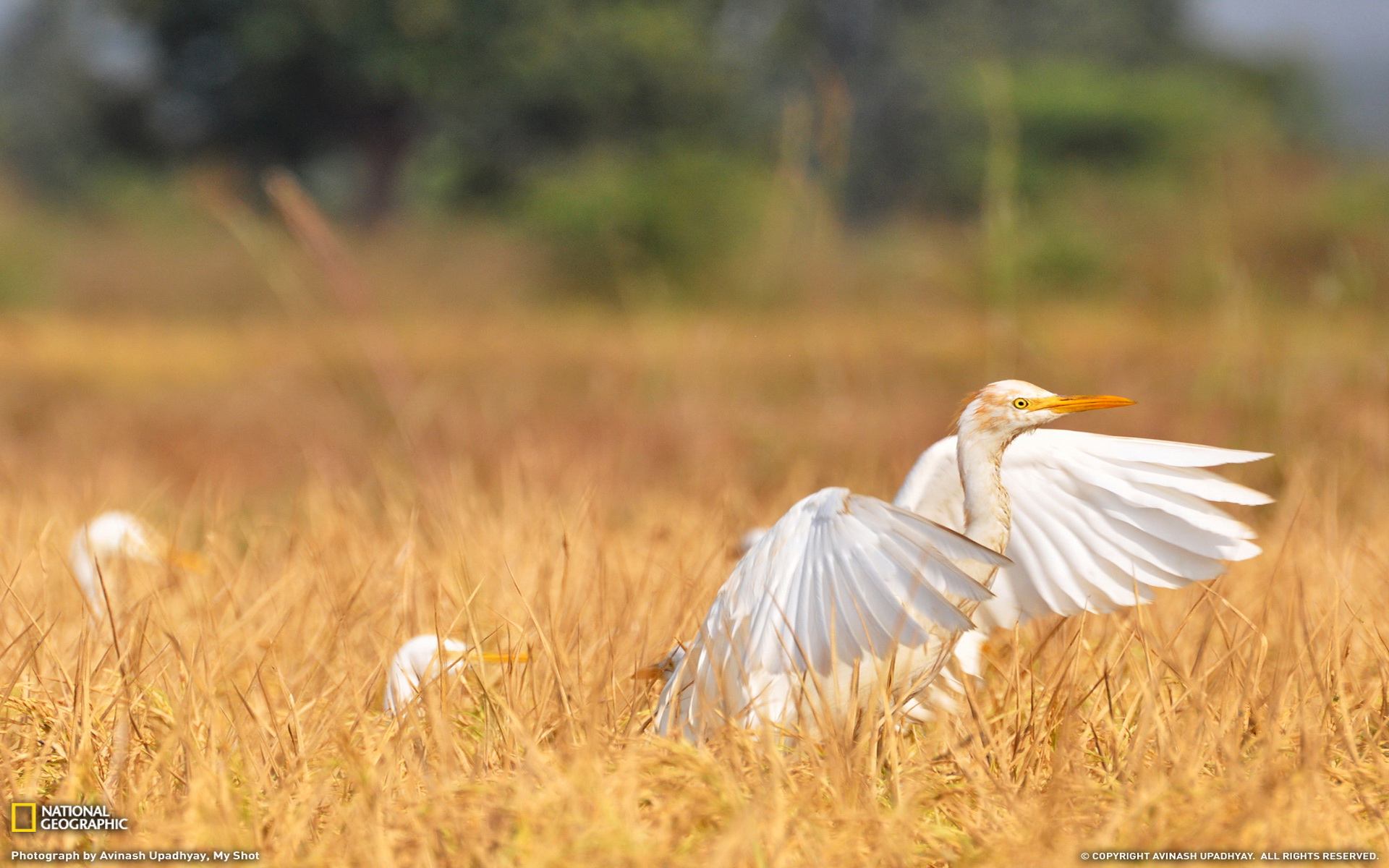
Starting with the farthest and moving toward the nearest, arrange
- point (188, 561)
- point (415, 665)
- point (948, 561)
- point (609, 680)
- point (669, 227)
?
1. point (669, 227)
2. point (188, 561)
3. point (415, 665)
4. point (609, 680)
5. point (948, 561)

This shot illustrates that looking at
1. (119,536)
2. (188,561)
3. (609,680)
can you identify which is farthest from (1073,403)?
(119,536)

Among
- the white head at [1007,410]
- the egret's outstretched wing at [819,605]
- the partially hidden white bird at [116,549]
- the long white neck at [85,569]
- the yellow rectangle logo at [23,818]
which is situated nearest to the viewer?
the egret's outstretched wing at [819,605]

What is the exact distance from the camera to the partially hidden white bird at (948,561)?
116cm

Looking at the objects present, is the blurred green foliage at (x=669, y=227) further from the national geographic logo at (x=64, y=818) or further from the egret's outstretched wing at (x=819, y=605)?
the national geographic logo at (x=64, y=818)

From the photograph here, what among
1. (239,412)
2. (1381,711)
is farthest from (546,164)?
(1381,711)

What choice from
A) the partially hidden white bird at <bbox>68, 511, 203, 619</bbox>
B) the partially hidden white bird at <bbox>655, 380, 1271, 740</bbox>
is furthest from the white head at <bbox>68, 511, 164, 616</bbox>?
the partially hidden white bird at <bbox>655, 380, 1271, 740</bbox>

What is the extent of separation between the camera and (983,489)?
51.9 inches

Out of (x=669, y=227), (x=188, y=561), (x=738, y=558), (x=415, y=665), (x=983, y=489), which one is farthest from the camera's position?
(x=669, y=227)

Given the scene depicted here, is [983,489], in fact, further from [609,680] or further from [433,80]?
[433,80]

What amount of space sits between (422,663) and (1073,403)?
0.86 m

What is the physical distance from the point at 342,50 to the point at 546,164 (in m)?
2.72

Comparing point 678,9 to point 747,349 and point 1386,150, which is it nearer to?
point 1386,150

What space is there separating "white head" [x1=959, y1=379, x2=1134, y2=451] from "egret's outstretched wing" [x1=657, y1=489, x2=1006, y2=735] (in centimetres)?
18

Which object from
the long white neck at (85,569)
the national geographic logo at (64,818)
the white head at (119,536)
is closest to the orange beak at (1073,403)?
the national geographic logo at (64,818)
